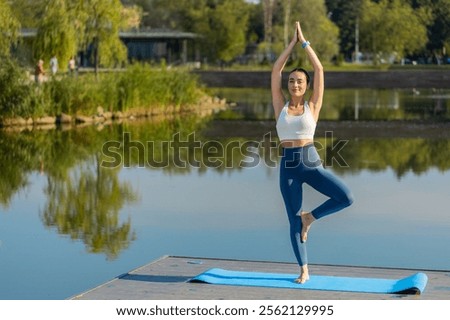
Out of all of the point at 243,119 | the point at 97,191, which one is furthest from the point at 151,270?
the point at 243,119

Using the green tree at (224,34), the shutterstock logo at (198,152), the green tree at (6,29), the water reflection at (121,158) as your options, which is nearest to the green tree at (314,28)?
the green tree at (224,34)

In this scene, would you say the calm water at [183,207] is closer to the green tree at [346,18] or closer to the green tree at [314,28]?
the green tree at [314,28]

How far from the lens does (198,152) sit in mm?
19000

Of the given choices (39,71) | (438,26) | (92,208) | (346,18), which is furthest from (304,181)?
(346,18)

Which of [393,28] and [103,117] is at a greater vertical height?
[393,28]

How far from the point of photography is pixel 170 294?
730 centimetres

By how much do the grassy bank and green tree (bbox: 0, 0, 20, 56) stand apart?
1.28 metres

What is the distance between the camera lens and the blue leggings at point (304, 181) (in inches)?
293

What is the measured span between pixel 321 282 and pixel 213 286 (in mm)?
682

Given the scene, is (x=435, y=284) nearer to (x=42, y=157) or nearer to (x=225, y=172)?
(x=225, y=172)

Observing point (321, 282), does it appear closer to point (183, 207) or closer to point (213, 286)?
point (213, 286)

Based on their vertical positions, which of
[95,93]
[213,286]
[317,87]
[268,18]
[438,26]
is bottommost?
[213,286]

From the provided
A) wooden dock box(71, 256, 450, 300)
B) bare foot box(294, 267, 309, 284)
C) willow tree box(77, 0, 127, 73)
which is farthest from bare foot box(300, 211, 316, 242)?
willow tree box(77, 0, 127, 73)

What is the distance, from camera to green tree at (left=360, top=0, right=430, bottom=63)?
67.7 m
